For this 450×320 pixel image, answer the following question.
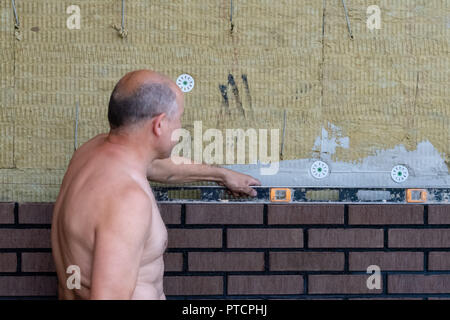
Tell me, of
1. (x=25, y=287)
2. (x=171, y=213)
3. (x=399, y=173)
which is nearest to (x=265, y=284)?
(x=171, y=213)

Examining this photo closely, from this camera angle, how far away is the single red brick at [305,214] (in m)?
2.69

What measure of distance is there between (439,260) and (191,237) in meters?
1.17

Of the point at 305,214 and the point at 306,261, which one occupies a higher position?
the point at 305,214

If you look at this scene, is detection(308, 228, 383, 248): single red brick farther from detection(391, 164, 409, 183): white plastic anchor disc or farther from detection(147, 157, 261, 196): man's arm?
detection(147, 157, 261, 196): man's arm

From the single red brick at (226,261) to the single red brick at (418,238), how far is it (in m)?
0.62

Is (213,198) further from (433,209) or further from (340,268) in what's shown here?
(433,209)

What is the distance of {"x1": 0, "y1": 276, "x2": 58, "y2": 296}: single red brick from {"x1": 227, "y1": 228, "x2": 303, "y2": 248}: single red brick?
84 cm

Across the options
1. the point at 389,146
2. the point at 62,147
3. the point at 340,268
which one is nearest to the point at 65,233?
the point at 62,147

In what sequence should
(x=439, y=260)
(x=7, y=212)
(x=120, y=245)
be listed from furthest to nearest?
(x=439, y=260) → (x=7, y=212) → (x=120, y=245)

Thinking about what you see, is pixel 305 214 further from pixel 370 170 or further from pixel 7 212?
pixel 7 212

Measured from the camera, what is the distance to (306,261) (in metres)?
2.73

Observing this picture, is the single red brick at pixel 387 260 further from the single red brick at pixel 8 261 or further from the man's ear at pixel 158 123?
the single red brick at pixel 8 261

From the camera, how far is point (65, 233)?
1.79 metres

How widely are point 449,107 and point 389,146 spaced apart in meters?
0.34
